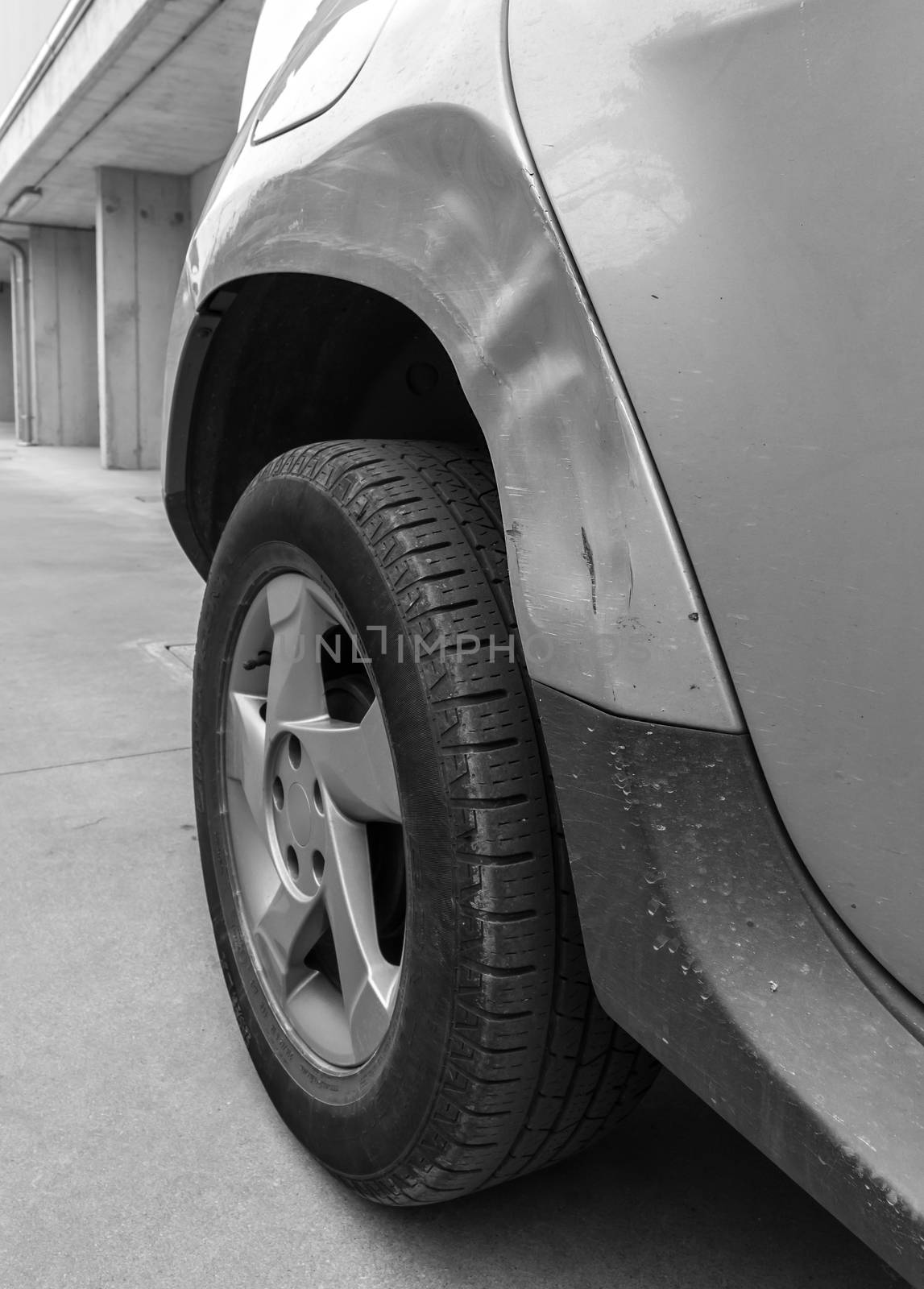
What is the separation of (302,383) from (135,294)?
39.4 feet

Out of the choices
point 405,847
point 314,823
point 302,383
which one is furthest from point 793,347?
point 302,383

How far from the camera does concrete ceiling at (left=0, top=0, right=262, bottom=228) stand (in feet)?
24.7

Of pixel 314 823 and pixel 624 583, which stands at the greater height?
pixel 624 583

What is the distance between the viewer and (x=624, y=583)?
2.79ft

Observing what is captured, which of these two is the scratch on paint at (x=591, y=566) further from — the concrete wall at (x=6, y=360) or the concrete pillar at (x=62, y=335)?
the concrete wall at (x=6, y=360)

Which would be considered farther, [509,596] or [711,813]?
[509,596]

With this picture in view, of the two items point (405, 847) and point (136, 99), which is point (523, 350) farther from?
point (136, 99)

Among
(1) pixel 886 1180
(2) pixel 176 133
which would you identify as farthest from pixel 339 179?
(2) pixel 176 133

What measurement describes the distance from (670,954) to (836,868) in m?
0.15

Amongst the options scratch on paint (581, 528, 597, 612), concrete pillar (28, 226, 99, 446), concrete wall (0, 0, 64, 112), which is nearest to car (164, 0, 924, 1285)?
scratch on paint (581, 528, 597, 612)

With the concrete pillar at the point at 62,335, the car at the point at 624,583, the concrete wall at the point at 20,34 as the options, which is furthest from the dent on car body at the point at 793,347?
the concrete pillar at the point at 62,335

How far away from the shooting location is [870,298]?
72cm

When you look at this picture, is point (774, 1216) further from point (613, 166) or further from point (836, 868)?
point (613, 166)

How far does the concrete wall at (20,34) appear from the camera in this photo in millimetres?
10633
